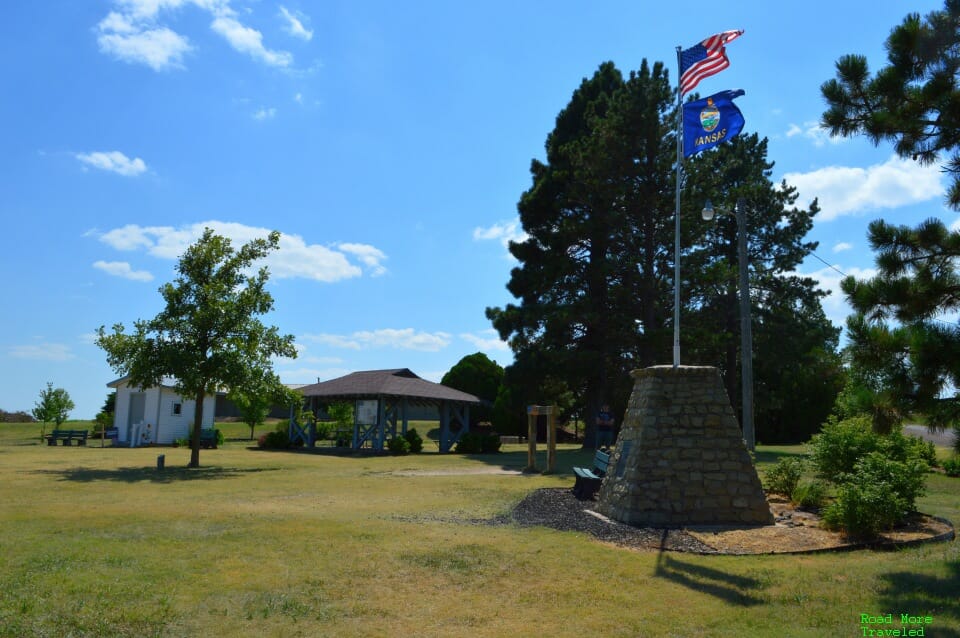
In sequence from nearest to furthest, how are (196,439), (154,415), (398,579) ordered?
1. (398,579)
2. (196,439)
3. (154,415)

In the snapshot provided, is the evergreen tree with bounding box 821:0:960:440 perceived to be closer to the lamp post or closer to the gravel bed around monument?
the gravel bed around monument

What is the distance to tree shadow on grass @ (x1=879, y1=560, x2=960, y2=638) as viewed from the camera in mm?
5266

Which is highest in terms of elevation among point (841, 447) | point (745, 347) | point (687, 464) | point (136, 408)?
point (745, 347)

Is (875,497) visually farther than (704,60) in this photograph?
No

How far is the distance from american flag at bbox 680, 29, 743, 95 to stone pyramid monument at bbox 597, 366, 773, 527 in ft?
18.7

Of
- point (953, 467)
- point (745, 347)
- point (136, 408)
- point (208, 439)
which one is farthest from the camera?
point (136, 408)

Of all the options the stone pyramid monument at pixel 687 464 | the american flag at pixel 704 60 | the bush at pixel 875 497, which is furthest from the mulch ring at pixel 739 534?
the american flag at pixel 704 60

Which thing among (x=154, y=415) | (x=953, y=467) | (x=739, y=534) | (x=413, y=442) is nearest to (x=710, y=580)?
(x=739, y=534)

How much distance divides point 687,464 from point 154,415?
3145 centimetres

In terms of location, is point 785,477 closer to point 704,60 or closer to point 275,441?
point 704,60

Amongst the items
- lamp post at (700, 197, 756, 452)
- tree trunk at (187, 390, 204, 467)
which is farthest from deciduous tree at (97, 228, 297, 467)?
lamp post at (700, 197, 756, 452)

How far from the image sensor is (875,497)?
27.7 feet

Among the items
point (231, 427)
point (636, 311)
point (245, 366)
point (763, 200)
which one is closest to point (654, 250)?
point (636, 311)

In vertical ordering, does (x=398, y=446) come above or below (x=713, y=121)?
below
